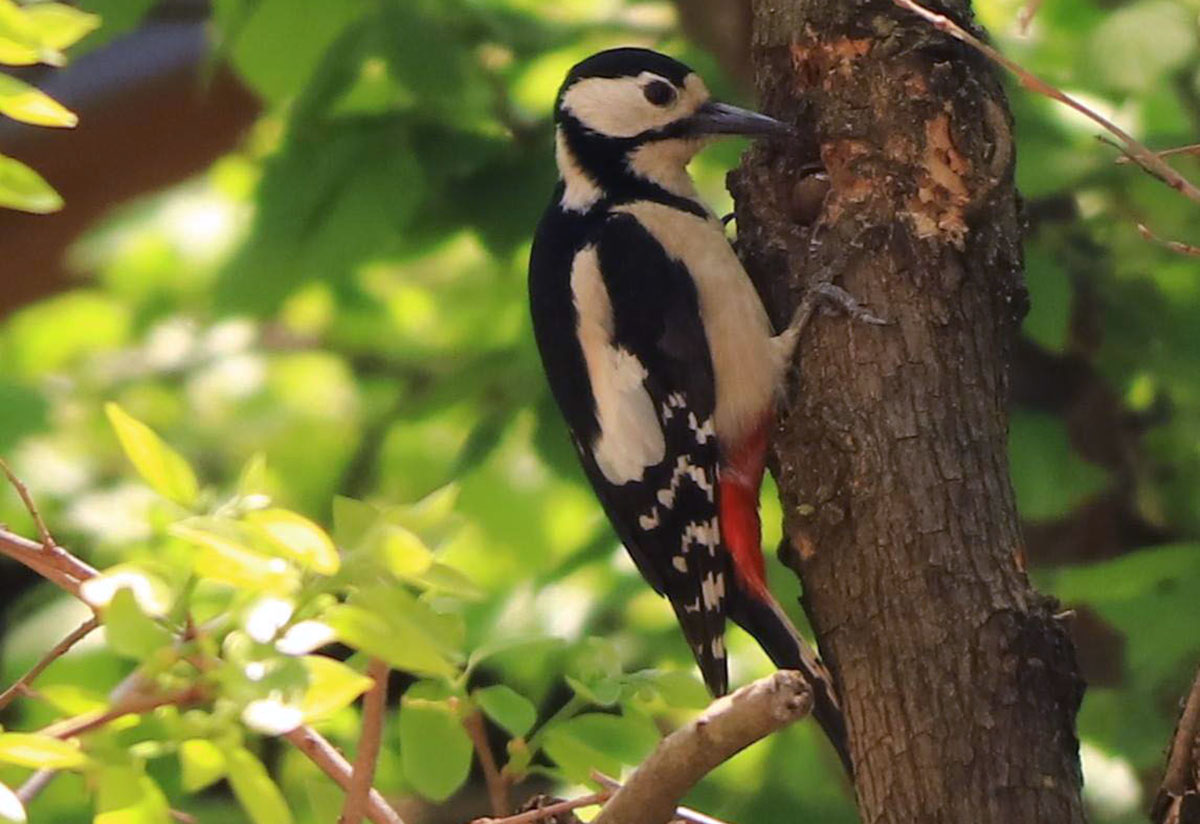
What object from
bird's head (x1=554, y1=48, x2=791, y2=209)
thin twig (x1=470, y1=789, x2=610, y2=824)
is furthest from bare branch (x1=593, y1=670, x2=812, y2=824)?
bird's head (x1=554, y1=48, x2=791, y2=209)

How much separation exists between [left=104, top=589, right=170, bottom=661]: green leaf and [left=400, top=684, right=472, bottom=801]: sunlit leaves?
0.44 metres

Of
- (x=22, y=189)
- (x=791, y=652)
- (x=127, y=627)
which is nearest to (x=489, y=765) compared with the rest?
(x=127, y=627)

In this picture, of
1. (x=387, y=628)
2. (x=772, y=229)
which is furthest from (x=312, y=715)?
(x=772, y=229)

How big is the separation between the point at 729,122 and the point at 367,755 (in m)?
1.33

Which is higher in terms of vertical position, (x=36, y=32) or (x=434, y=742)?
(x=36, y=32)

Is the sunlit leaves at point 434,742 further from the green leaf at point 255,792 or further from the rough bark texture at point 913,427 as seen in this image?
the rough bark texture at point 913,427

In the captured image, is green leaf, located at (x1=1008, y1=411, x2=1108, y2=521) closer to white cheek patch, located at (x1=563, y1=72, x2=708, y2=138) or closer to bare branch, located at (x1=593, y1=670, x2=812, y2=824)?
white cheek patch, located at (x1=563, y1=72, x2=708, y2=138)

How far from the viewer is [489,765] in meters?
1.54

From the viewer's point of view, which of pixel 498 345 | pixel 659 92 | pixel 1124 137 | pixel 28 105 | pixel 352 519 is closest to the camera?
pixel 352 519

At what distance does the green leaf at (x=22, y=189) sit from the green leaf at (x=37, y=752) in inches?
18.7

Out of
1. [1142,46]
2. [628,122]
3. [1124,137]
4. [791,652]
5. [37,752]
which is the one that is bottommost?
[791,652]

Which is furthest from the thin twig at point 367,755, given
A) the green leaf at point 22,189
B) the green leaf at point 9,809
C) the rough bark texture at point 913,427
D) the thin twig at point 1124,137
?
the thin twig at point 1124,137

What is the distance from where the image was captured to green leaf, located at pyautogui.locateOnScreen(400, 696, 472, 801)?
5.23ft

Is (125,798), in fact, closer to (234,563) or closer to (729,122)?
(234,563)
